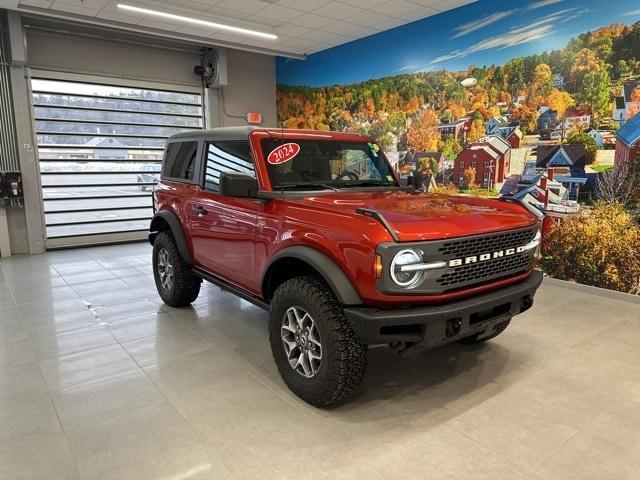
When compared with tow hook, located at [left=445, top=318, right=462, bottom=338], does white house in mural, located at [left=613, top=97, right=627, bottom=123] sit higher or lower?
higher

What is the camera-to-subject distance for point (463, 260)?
84.7 inches

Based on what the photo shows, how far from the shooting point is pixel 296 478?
1.82 metres

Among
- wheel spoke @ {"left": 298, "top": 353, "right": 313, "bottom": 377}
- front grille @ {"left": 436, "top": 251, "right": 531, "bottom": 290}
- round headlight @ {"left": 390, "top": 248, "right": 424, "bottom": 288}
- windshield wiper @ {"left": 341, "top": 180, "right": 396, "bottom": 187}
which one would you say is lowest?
wheel spoke @ {"left": 298, "top": 353, "right": 313, "bottom": 377}

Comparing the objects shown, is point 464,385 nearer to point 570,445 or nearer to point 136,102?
point 570,445

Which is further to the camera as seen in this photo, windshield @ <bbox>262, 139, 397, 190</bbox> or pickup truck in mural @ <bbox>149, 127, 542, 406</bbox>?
Result: windshield @ <bbox>262, 139, 397, 190</bbox>

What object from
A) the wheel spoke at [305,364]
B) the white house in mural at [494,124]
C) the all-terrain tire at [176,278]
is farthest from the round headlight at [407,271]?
the white house in mural at [494,124]

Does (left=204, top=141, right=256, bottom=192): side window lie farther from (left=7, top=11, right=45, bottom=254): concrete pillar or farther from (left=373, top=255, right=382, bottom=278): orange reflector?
(left=7, top=11, right=45, bottom=254): concrete pillar

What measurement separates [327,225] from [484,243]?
32.2 inches

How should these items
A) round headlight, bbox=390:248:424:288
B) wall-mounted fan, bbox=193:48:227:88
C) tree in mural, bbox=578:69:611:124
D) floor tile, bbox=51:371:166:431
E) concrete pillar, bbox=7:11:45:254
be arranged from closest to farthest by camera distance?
1. round headlight, bbox=390:248:424:288
2. floor tile, bbox=51:371:166:431
3. tree in mural, bbox=578:69:611:124
4. concrete pillar, bbox=7:11:45:254
5. wall-mounted fan, bbox=193:48:227:88

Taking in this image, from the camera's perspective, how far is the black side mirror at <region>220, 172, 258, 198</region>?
2535 mm

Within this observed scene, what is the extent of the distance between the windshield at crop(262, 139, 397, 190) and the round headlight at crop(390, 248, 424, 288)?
1036 millimetres

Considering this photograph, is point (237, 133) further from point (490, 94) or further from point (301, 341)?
point (490, 94)

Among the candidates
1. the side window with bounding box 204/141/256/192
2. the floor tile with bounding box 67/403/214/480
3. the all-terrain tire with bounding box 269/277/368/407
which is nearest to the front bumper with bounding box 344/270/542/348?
the all-terrain tire with bounding box 269/277/368/407

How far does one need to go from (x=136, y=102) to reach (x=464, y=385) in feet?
24.1
